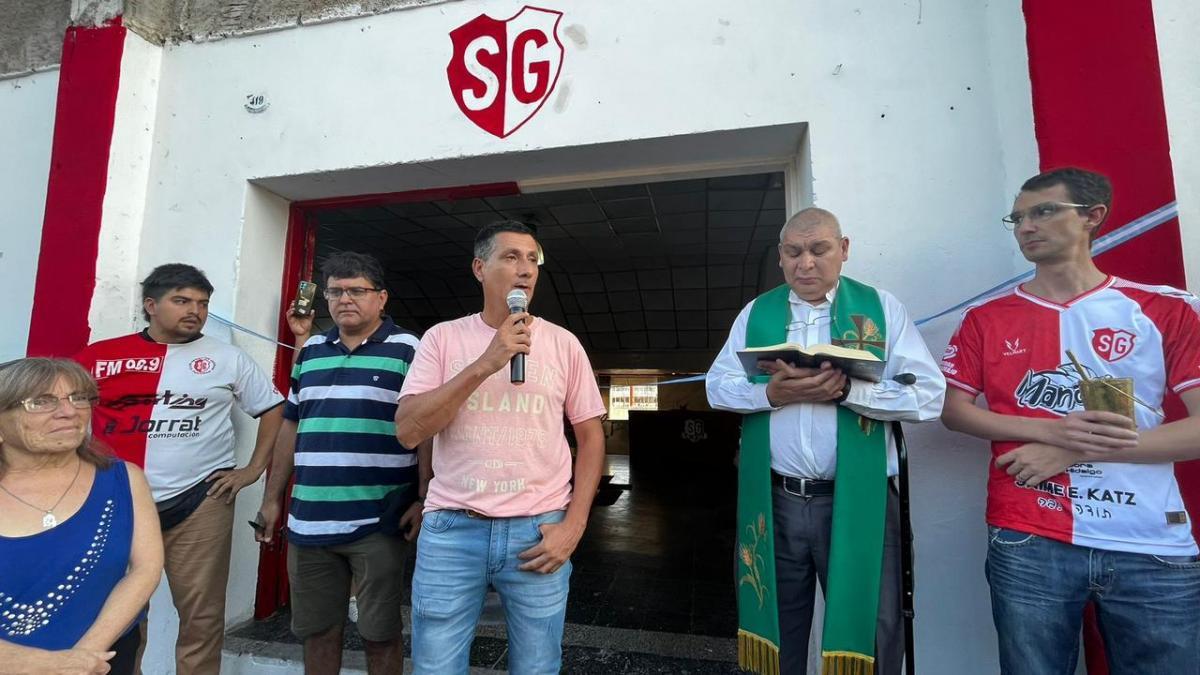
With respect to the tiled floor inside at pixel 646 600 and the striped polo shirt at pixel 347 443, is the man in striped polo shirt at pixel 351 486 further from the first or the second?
the tiled floor inside at pixel 646 600

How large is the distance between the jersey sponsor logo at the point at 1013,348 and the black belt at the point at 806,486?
650 mm

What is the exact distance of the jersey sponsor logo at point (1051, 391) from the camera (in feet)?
5.12

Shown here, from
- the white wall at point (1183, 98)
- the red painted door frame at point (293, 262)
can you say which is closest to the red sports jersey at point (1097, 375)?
the white wall at point (1183, 98)

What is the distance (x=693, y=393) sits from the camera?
38.7 feet

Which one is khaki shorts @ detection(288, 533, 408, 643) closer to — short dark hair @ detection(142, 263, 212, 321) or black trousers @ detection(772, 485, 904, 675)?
short dark hair @ detection(142, 263, 212, 321)

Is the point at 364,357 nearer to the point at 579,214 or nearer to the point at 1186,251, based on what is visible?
the point at 1186,251

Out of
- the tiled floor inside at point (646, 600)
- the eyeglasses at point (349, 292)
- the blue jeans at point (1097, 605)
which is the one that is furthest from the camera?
the tiled floor inside at point (646, 600)

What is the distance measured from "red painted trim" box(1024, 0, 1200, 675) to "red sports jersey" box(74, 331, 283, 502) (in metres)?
3.33

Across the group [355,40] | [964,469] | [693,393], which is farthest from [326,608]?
[693,393]

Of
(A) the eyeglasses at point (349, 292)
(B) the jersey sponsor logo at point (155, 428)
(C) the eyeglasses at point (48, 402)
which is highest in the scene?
(A) the eyeglasses at point (349, 292)

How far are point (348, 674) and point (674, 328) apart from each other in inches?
293

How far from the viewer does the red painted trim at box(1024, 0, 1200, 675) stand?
70.3 inches

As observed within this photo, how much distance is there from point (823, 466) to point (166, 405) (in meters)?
2.58

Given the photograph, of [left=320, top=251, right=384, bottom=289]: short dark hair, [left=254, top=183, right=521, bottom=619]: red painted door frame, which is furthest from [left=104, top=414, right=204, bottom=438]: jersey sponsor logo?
[left=320, top=251, right=384, bottom=289]: short dark hair
